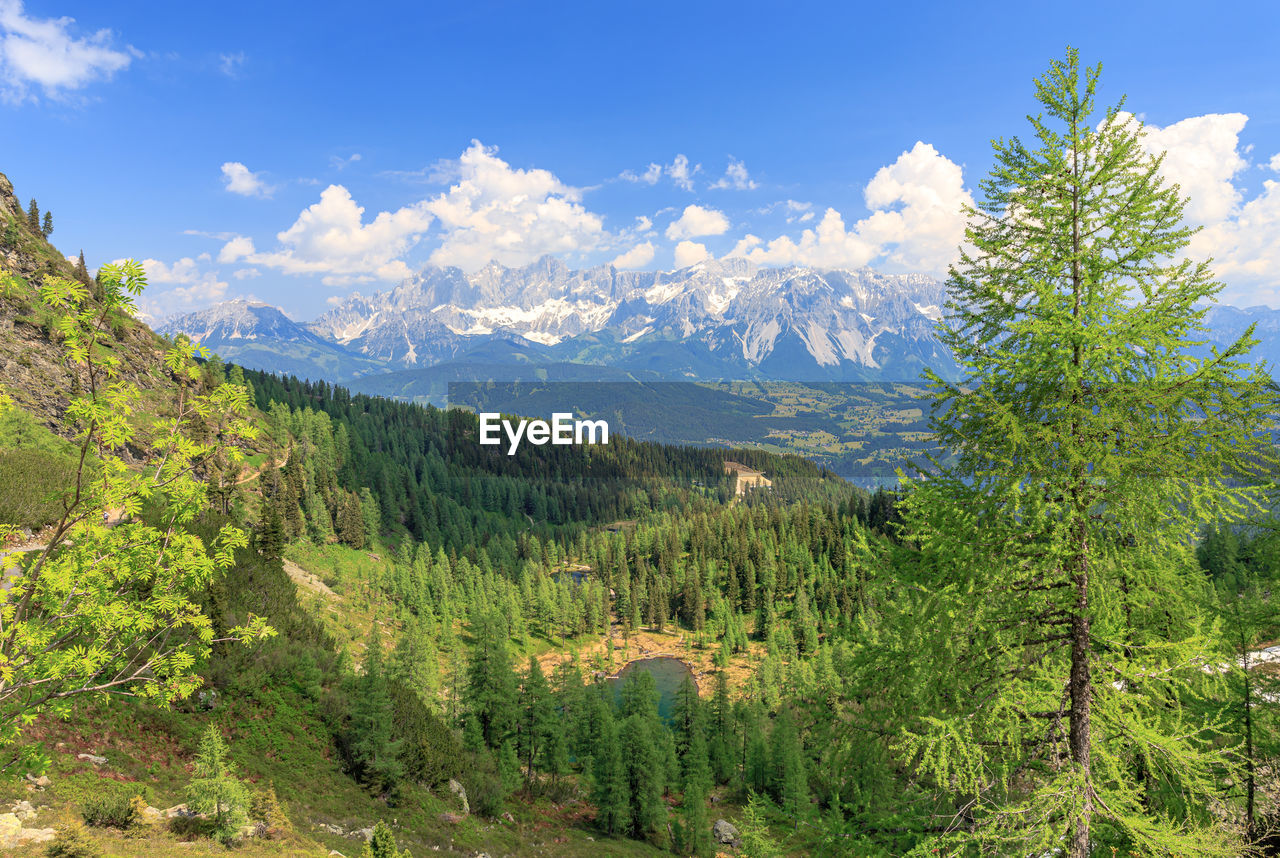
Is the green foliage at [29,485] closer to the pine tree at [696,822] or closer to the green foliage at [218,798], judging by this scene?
the green foliage at [218,798]

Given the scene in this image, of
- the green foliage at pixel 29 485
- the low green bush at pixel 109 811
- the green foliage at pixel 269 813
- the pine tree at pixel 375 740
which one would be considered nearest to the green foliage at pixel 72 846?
the low green bush at pixel 109 811

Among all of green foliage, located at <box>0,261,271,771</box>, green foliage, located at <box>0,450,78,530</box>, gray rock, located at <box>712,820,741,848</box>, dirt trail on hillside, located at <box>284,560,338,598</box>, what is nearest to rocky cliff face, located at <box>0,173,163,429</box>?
green foliage, located at <box>0,450,78,530</box>

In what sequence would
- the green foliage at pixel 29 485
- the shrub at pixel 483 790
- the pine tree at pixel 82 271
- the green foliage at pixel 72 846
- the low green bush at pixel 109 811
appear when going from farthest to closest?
the pine tree at pixel 82 271 → the shrub at pixel 483 790 → the green foliage at pixel 29 485 → the low green bush at pixel 109 811 → the green foliage at pixel 72 846

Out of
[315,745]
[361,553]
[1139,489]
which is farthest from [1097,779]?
[361,553]

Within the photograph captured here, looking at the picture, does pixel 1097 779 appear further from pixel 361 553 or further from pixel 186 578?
pixel 361 553

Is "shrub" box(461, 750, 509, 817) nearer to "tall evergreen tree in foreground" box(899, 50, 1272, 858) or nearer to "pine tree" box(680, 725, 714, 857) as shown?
"pine tree" box(680, 725, 714, 857)

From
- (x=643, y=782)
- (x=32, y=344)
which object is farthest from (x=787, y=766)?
(x=32, y=344)
